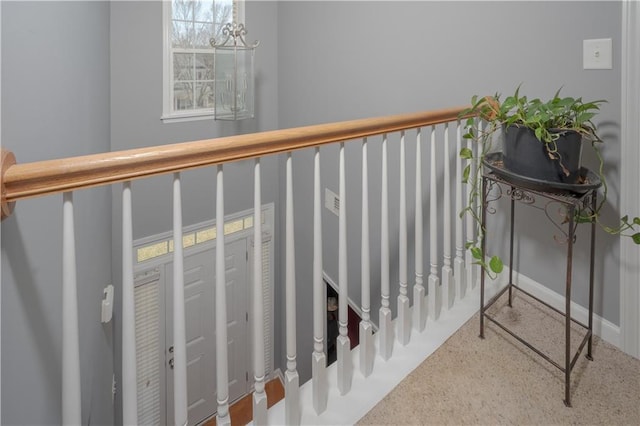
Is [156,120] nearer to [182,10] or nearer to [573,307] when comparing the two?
[182,10]

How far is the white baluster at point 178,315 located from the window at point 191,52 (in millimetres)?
3711

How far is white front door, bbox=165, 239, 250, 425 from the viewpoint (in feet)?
15.8

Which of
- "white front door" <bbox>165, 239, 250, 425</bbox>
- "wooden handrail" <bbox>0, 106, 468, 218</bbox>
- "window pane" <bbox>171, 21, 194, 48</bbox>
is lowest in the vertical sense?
"white front door" <bbox>165, 239, 250, 425</bbox>

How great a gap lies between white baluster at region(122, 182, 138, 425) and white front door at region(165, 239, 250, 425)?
3775 millimetres

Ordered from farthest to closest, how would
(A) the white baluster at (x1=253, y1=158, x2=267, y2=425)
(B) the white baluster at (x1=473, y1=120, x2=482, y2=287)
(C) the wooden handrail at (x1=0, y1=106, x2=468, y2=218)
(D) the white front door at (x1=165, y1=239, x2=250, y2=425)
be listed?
(D) the white front door at (x1=165, y1=239, x2=250, y2=425)
(B) the white baluster at (x1=473, y1=120, x2=482, y2=287)
(A) the white baluster at (x1=253, y1=158, x2=267, y2=425)
(C) the wooden handrail at (x1=0, y1=106, x2=468, y2=218)

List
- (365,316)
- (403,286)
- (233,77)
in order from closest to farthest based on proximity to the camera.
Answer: (365,316) < (403,286) < (233,77)

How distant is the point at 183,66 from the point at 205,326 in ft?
9.68

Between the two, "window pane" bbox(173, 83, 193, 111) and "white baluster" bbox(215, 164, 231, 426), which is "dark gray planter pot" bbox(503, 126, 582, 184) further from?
"window pane" bbox(173, 83, 193, 111)

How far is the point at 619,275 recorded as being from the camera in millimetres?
1770

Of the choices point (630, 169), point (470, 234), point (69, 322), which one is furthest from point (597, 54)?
point (69, 322)

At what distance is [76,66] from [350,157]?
229 centimetres

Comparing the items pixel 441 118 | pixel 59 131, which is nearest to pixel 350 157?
pixel 441 118

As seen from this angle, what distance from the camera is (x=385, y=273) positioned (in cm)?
165

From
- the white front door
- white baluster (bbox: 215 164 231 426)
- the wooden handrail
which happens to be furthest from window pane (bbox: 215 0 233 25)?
white baluster (bbox: 215 164 231 426)
